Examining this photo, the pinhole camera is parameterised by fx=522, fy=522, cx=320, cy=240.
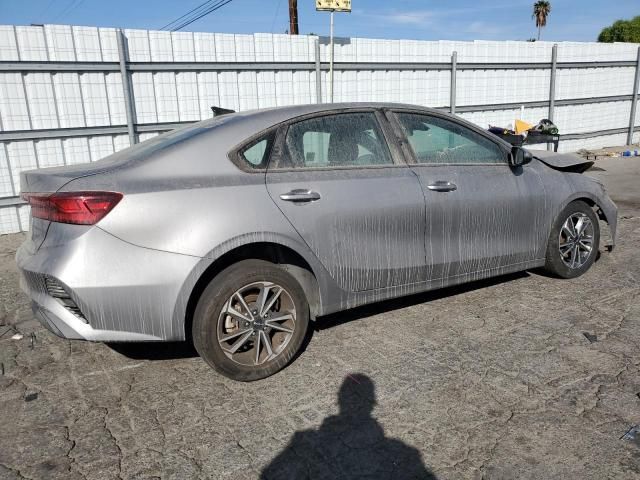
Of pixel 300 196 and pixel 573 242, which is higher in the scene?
pixel 300 196

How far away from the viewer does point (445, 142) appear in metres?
3.89

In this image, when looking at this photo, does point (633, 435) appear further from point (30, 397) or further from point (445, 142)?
point (30, 397)

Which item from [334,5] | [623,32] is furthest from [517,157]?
[623,32]

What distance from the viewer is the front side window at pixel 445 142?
374 centimetres

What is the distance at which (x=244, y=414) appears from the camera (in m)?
2.80

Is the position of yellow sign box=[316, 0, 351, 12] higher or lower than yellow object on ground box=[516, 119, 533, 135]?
higher

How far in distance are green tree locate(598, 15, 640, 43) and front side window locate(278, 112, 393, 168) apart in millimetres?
52645

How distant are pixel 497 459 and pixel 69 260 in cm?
231

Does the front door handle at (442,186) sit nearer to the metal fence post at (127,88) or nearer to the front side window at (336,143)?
the front side window at (336,143)

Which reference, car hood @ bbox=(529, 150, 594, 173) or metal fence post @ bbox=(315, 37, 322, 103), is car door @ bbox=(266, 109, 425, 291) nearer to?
car hood @ bbox=(529, 150, 594, 173)

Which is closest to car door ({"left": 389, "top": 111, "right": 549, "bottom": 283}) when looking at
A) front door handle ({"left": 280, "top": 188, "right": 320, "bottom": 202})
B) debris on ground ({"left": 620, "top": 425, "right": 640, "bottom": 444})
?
front door handle ({"left": 280, "top": 188, "right": 320, "bottom": 202})

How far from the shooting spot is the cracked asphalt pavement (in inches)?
94.5

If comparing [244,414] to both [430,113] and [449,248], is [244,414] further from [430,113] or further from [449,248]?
[430,113]

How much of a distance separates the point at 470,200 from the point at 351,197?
3.30 ft
